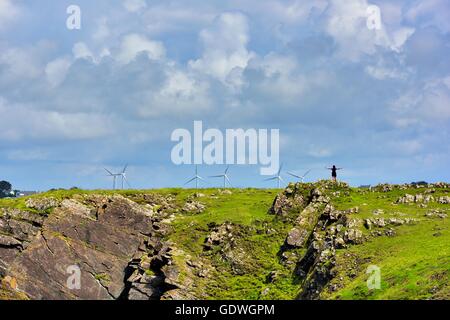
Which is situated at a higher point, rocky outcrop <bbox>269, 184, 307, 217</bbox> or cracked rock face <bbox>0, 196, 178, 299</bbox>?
rocky outcrop <bbox>269, 184, 307, 217</bbox>

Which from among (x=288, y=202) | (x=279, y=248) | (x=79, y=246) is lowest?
(x=279, y=248)

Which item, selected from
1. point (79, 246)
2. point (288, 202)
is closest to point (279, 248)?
point (288, 202)

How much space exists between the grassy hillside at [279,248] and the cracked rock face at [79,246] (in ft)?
15.0

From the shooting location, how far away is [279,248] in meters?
130

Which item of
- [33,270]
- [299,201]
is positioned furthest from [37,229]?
[299,201]

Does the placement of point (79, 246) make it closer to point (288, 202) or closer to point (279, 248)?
point (279, 248)

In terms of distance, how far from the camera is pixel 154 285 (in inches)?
4973

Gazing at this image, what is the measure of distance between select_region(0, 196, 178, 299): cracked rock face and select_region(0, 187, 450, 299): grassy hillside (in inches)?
181

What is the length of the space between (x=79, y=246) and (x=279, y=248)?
117 feet

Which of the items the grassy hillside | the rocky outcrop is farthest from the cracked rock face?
the rocky outcrop

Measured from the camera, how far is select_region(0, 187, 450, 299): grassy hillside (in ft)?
308

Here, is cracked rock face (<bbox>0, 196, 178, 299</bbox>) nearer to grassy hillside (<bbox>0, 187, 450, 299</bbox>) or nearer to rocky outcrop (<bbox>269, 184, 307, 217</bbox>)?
grassy hillside (<bbox>0, 187, 450, 299</bbox>)

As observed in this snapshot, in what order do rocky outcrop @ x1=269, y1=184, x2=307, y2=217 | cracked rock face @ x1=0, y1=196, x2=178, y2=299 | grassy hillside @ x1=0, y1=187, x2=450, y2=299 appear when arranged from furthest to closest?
cracked rock face @ x1=0, y1=196, x2=178, y2=299, rocky outcrop @ x1=269, y1=184, x2=307, y2=217, grassy hillside @ x1=0, y1=187, x2=450, y2=299
